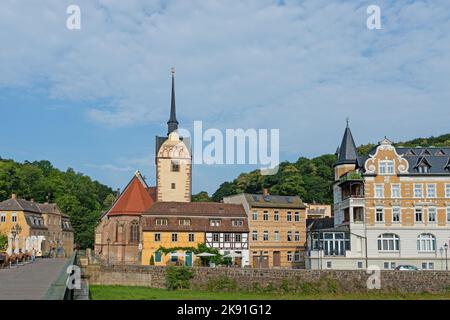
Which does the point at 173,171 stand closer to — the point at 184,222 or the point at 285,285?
the point at 184,222

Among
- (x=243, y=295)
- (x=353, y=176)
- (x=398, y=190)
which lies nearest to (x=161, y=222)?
(x=243, y=295)

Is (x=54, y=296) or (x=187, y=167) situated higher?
(x=187, y=167)

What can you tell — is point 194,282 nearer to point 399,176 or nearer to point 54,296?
point 399,176

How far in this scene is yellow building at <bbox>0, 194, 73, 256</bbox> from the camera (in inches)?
2889

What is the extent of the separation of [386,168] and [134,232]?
86.1 feet

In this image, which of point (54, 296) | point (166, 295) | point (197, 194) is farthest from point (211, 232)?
point (197, 194)

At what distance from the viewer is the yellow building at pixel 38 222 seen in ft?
241

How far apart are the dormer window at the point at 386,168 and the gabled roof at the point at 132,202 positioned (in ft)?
80.6

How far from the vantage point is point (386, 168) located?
46500mm

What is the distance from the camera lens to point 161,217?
171 feet

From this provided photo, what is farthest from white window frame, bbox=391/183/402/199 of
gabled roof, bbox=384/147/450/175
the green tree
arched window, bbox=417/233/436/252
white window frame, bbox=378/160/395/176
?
the green tree

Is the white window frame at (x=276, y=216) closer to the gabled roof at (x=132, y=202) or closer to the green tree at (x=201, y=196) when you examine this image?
the gabled roof at (x=132, y=202)

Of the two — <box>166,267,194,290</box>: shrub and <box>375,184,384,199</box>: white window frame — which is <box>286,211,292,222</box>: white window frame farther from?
<box>166,267,194,290</box>: shrub

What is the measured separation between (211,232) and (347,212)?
12268mm
